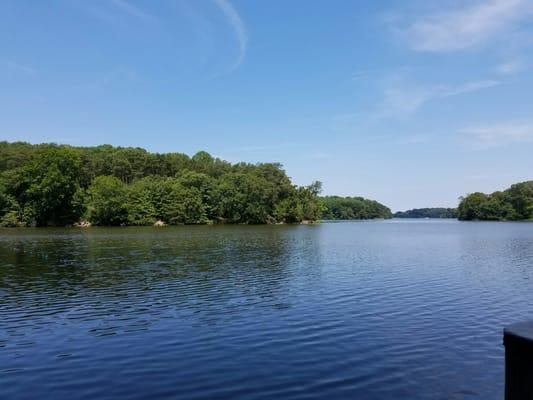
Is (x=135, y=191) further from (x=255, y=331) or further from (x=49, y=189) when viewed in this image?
(x=255, y=331)

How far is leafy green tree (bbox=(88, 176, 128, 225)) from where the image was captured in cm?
12469

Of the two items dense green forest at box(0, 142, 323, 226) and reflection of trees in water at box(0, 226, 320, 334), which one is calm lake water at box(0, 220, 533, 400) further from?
dense green forest at box(0, 142, 323, 226)

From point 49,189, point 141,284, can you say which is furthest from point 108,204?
point 141,284

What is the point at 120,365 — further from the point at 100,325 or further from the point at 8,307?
the point at 8,307

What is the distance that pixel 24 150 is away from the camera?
14662 cm

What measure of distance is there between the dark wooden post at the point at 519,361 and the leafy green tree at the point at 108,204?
127862 mm

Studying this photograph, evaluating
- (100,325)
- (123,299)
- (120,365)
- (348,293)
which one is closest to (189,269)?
(123,299)

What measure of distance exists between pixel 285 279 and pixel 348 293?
627 centimetres

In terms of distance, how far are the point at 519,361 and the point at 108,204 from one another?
129 meters

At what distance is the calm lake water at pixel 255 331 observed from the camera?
38.8 feet

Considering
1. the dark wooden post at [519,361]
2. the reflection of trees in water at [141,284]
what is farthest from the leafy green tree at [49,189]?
the dark wooden post at [519,361]

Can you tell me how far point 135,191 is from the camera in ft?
439

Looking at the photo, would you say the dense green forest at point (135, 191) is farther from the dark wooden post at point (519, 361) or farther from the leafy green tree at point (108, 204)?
the dark wooden post at point (519, 361)

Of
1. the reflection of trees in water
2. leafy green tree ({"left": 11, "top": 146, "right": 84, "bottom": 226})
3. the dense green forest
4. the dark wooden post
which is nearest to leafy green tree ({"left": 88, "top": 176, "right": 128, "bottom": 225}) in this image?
the dense green forest
